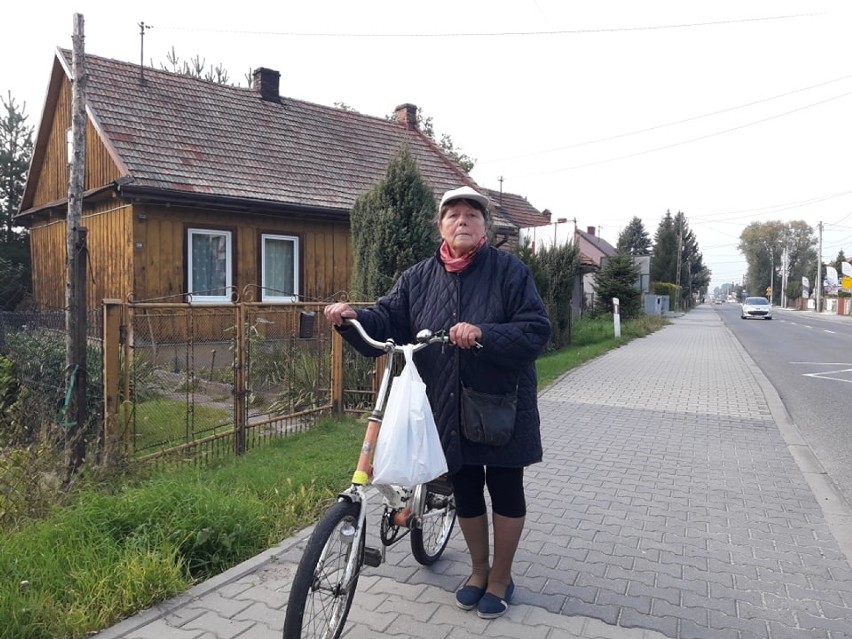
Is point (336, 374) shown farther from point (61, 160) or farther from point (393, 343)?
point (61, 160)

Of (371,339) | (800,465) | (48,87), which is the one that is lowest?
(800,465)

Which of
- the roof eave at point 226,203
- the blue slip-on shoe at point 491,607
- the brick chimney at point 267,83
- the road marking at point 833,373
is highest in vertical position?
the brick chimney at point 267,83

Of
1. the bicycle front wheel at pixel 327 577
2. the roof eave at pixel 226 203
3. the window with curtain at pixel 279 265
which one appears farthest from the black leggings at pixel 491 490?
the window with curtain at pixel 279 265

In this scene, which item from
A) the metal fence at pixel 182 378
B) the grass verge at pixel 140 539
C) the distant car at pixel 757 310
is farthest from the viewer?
the distant car at pixel 757 310

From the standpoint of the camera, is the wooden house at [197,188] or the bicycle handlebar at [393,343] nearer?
the bicycle handlebar at [393,343]

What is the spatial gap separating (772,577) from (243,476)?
3505 millimetres

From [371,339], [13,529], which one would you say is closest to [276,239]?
[13,529]

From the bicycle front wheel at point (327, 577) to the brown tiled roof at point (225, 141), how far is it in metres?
8.31

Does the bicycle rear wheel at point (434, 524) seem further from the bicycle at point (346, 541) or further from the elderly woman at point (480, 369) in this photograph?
the elderly woman at point (480, 369)

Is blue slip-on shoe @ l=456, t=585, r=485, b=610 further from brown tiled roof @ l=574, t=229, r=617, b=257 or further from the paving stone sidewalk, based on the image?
brown tiled roof @ l=574, t=229, r=617, b=257

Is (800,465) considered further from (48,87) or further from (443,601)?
(48,87)

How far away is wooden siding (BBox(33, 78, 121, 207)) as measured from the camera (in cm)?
1294

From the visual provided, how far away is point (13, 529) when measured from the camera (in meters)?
3.88

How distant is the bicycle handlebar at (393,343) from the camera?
2.90 metres
